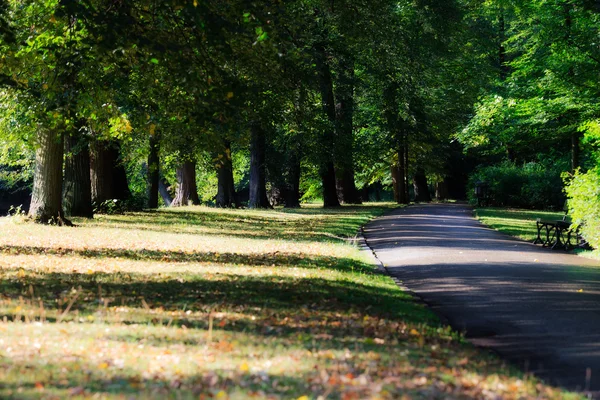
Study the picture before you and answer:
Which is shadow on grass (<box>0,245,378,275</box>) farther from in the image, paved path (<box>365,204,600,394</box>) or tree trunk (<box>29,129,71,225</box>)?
tree trunk (<box>29,129,71,225</box>)

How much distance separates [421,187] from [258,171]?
25.7m

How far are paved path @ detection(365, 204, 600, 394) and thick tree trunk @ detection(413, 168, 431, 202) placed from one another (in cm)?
3714

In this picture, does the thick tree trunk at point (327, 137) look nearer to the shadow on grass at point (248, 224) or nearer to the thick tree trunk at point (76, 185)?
the shadow on grass at point (248, 224)

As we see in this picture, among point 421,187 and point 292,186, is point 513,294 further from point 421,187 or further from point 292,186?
point 421,187

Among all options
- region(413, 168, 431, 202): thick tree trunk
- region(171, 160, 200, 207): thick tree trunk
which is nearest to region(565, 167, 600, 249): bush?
region(171, 160, 200, 207): thick tree trunk

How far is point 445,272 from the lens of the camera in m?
14.1

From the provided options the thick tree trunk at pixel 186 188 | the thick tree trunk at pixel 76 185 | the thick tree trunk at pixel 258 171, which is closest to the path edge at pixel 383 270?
the thick tree trunk at pixel 76 185

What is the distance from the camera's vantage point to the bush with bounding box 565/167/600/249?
54.9 feet

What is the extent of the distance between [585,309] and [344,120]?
31.4m

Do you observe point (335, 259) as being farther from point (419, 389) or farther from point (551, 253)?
point (419, 389)

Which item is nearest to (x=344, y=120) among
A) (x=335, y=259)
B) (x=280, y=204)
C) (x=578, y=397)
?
(x=280, y=204)

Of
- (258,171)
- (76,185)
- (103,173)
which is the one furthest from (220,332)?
(258,171)

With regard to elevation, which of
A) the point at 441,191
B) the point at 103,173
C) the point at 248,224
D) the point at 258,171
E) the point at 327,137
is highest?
the point at 327,137

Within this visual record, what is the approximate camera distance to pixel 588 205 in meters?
17.0
